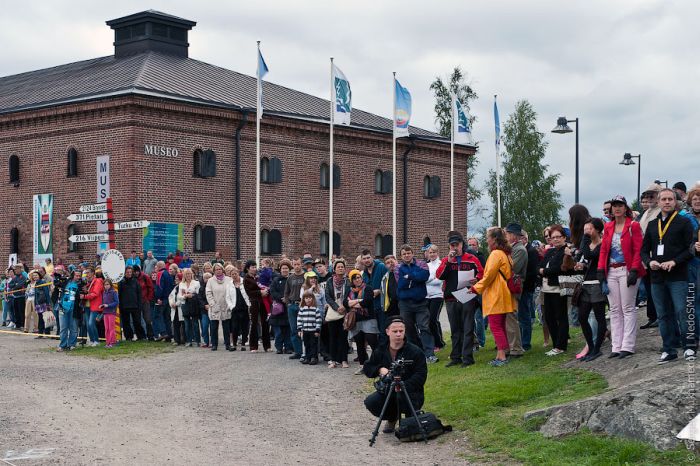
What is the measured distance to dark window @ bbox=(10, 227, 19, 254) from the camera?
132 feet

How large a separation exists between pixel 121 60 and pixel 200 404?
31.5 m

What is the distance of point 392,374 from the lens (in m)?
11.9

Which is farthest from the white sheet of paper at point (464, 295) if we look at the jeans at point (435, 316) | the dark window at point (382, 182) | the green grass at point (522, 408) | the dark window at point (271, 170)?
the dark window at point (382, 182)

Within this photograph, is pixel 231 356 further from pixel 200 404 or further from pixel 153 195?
pixel 153 195

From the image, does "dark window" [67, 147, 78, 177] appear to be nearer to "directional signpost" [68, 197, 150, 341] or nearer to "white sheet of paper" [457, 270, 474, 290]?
"directional signpost" [68, 197, 150, 341]

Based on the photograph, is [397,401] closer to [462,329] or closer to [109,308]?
[462,329]

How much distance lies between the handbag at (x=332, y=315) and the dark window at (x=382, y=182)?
26.4m

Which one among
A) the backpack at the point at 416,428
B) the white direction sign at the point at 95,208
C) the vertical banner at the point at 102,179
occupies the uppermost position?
the vertical banner at the point at 102,179

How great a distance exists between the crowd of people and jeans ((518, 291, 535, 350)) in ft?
0.07

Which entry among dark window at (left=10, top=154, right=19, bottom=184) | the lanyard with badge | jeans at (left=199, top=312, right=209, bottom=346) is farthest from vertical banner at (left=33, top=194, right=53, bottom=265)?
the lanyard with badge

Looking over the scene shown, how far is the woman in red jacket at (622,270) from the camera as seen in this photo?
1343cm

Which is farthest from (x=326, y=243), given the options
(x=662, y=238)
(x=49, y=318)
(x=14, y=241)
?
(x=662, y=238)

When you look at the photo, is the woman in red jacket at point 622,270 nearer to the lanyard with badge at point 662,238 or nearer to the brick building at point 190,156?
the lanyard with badge at point 662,238

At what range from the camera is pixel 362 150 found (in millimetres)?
44812
